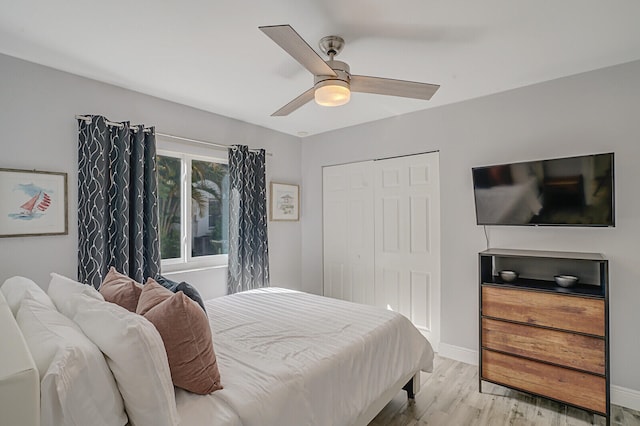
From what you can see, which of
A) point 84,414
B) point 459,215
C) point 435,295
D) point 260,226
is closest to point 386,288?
point 435,295

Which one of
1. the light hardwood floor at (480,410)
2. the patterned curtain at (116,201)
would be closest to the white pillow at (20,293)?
the patterned curtain at (116,201)

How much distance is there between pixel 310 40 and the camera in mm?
2082

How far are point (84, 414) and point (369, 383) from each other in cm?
144

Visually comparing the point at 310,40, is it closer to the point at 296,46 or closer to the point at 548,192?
the point at 296,46

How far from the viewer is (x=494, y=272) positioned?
9.48 ft

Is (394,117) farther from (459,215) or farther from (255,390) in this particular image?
(255,390)

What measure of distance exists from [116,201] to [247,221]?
1385 mm

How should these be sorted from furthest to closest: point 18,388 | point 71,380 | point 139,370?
1. point 139,370
2. point 71,380
3. point 18,388

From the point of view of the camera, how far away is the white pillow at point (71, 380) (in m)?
0.91

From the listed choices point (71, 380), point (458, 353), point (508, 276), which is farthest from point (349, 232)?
point (71, 380)

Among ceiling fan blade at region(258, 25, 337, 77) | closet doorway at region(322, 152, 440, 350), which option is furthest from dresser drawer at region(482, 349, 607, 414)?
ceiling fan blade at region(258, 25, 337, 77)

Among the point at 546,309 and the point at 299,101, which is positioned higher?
the point at 299,101

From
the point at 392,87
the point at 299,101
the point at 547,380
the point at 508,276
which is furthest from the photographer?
the point at 508,276

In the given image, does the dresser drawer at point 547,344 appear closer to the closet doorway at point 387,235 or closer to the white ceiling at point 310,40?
the closet doorway at point 387,235
